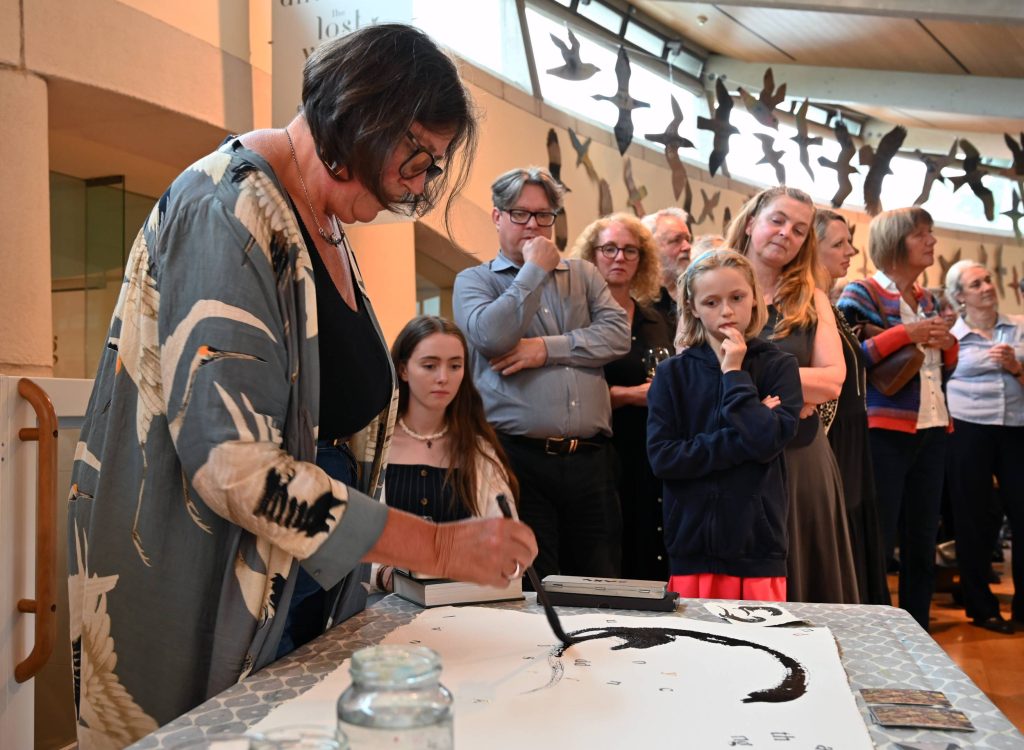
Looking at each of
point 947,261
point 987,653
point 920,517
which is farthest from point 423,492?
point 947,261

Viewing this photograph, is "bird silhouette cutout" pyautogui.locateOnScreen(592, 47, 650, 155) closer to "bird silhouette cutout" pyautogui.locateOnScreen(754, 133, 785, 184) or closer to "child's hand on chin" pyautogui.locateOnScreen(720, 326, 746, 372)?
"bird silhouette cutout" pyautogui.locateOnScreen(754, 133, 785, 184)

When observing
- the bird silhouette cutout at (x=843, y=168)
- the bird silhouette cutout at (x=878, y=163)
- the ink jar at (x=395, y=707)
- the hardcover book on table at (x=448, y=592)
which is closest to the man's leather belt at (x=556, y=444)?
the hardcover book on table at (x=448, y=592)

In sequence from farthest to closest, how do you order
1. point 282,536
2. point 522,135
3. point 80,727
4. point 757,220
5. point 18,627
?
point 522,135
point 757,220
point 18,627
point 80,727
point 282,536

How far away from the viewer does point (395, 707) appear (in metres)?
0.62

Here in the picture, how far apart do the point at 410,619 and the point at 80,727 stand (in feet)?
1.31

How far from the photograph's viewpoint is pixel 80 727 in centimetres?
108

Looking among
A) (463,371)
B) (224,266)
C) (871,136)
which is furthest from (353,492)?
(871,136)

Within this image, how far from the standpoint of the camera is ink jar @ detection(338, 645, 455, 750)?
2.00 feet

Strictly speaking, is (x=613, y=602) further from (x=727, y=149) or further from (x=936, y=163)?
(x=936, y=163)

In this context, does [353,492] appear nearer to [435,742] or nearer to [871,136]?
[435,742]

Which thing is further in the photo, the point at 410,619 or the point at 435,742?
the point at 410,619

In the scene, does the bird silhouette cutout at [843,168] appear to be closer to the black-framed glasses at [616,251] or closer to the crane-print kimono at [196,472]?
the black-framed glasses at [616,251]

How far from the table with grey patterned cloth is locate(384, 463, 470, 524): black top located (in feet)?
2.53

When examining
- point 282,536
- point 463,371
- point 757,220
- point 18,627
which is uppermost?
point 757,220
